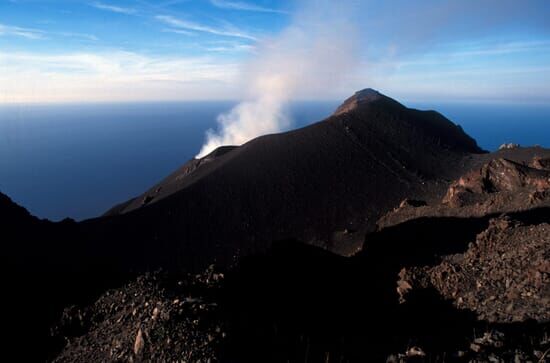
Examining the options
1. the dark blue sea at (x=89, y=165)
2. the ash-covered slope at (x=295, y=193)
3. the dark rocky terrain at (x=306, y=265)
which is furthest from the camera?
the dark blue sea at (x=89, y=165)

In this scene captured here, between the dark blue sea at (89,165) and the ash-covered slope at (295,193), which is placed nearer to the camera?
the ash-covered slope at (295,193)

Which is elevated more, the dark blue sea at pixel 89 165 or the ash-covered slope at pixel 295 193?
the dark blue sea at pixel 89 165

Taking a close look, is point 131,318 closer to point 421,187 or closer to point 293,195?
point 293,195

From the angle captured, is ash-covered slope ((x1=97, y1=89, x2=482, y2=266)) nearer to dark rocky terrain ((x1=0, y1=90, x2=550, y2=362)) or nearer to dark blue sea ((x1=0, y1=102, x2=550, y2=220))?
dark rocky terrain ((x1=0, y1=90, x2=550, y2=362))

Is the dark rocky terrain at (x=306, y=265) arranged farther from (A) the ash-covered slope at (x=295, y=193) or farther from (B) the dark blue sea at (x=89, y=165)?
(B) the dark blue sea at (x=89, y=165)

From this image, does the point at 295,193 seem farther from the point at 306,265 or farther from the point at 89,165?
the point at 89,165

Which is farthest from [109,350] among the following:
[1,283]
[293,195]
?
[293,195]

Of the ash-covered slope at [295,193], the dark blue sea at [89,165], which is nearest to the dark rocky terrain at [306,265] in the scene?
the ash-covered slope at [295,193]
